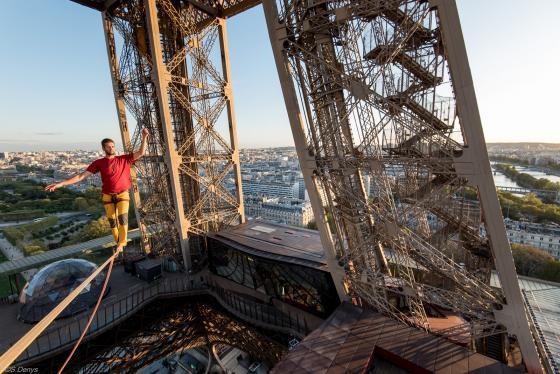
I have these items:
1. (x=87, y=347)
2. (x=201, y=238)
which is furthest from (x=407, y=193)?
(x=87, y=347)

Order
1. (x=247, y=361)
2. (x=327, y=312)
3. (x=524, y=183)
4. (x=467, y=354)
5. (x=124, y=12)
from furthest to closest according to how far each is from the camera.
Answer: (x=524, y=183) → (x=247, y=361) → (x=124, y=12) → (x=327, y=312) → (x=467, y=354)

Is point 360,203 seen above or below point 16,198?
below

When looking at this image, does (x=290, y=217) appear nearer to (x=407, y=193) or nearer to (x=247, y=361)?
(x=247, y=361)

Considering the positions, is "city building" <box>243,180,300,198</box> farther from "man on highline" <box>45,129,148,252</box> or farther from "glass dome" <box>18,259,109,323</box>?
"man on highline" <box>45,129,148,252</box>

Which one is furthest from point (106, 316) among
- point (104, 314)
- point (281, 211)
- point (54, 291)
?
point (281, 211)

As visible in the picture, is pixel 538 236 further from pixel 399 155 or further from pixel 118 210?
pixel 118 210

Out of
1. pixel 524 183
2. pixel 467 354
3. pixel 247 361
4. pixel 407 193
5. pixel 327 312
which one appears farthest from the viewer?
pixel 524 183

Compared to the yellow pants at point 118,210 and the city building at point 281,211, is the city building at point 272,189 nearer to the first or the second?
the city building at point 281,211
